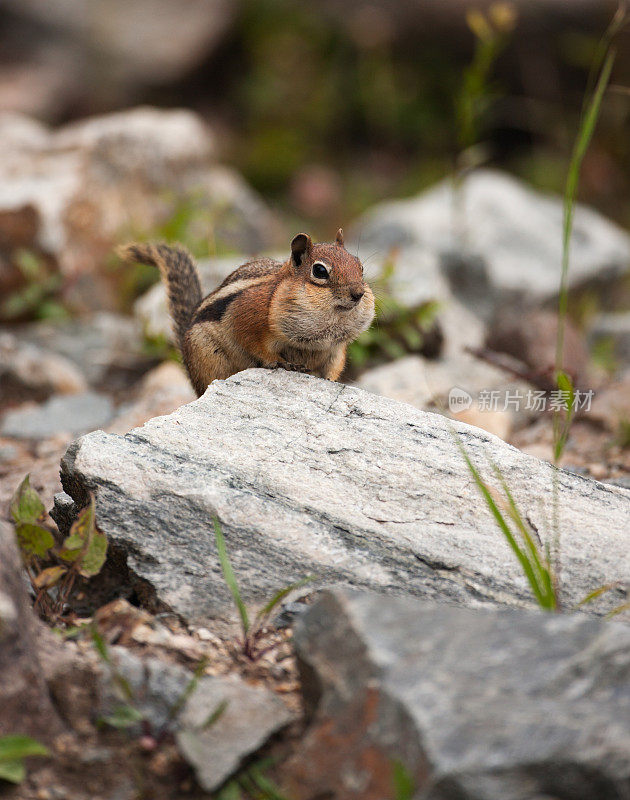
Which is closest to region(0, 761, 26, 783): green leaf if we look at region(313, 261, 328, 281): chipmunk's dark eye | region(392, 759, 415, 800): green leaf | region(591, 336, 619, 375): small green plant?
region(392, 759, 415, 800): green leaf

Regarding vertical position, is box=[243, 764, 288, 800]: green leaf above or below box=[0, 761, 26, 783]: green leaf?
below

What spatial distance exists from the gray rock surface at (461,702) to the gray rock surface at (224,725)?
142 mm

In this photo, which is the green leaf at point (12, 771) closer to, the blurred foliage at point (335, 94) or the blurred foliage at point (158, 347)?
the blurred foliage at point (158, 347)

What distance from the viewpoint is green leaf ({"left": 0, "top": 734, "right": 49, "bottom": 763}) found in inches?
82.7

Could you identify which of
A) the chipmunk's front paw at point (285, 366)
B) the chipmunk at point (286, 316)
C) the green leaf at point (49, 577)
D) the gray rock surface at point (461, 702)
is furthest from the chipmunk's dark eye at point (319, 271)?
the gray rock surface at point (461, 702)

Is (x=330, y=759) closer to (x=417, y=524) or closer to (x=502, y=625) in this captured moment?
(x=502, y=625)

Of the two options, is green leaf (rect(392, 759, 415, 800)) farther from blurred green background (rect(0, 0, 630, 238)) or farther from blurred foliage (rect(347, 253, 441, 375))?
blurred green background (rect(0, 0, 630, 238))

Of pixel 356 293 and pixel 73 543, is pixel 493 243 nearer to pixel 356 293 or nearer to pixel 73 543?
pixel 356 293

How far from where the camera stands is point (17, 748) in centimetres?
211

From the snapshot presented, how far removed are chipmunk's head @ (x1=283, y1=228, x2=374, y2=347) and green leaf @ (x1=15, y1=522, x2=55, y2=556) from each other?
1.56m

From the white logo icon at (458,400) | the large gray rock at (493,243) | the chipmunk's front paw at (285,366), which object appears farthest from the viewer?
the large gray rock at (493,243)

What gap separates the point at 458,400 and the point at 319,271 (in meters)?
1.87

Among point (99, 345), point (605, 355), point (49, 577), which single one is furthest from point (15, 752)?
point (605, 355)

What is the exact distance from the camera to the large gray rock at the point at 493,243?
7.27 meters
